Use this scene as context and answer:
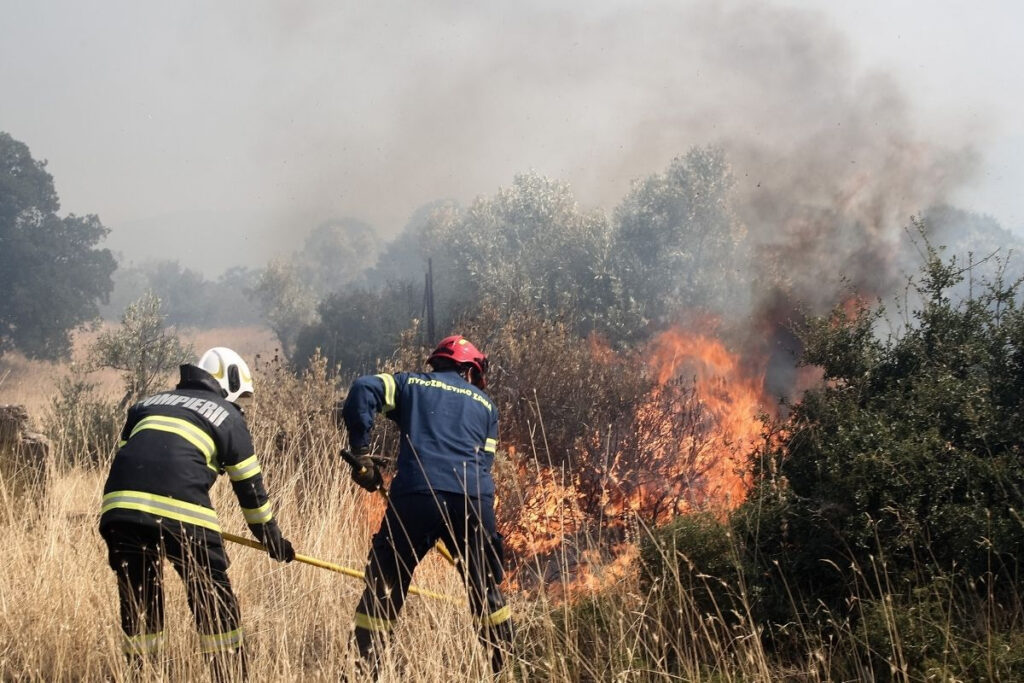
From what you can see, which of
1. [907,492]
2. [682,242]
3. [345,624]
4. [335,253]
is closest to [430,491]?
[345,624]

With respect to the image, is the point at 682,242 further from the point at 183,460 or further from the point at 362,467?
the point at 183,460

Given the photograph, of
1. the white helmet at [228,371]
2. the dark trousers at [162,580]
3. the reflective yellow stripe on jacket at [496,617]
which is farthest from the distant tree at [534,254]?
the dark trousers at [162,580]

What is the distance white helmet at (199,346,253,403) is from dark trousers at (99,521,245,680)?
0.80 meters

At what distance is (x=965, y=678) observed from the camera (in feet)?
13.1

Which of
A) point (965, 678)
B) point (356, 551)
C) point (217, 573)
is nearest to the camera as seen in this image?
point (965, 678)

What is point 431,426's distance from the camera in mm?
5012

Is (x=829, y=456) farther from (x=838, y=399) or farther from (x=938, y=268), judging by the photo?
(x=938, y=268)

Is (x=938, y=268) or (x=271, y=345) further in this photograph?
(x=271, y=345)

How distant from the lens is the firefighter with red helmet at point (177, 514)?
13.7 ft

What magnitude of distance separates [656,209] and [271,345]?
4190 cm

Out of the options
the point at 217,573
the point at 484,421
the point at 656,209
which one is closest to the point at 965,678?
the point at 484,421

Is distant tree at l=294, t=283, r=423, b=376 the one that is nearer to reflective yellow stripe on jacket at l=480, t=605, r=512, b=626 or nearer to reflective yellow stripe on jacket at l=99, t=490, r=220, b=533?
reflective yellow stripe on jacket at l=480, t=605, r=512, b=626

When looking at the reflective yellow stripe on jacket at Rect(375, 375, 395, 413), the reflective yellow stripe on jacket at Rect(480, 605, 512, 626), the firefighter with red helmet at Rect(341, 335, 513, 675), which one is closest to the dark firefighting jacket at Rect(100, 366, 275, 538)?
the firefighter with red helmet at Rect(341, 335, 513, 675)

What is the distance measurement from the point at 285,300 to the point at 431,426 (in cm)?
4814
